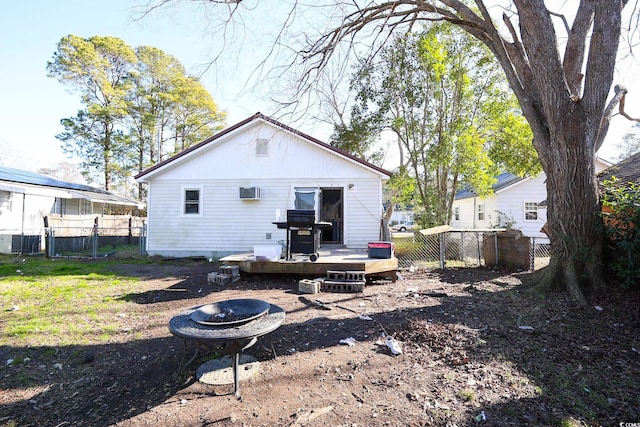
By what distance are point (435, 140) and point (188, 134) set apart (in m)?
19.7

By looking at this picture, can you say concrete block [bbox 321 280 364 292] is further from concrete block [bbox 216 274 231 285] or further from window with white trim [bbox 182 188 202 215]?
window with white trim [bbox 182 188 202 215]

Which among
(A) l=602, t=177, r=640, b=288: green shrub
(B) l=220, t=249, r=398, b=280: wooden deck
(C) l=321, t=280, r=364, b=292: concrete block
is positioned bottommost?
(C) l=321, t=280, r=364, b=292: concrete block

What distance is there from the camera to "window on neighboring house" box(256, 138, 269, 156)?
10883 mm

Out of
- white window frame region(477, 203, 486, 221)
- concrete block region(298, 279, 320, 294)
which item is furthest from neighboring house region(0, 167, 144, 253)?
white window frame region(477, 203, 486, 221)


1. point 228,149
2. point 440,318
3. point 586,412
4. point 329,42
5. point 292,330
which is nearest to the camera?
point 586,412

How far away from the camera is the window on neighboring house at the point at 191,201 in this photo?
1107 cm

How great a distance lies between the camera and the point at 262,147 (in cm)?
1088

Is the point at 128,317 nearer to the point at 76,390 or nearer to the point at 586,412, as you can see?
the point at 76,390

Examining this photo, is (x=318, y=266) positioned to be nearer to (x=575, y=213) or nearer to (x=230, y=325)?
(x=230, y=325)

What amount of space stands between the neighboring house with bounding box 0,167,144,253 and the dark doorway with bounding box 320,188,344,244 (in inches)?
396

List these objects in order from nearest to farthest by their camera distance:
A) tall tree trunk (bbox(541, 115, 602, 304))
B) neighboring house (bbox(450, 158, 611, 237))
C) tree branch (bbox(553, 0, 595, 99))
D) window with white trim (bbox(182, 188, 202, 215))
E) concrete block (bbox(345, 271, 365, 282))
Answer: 1. tall tree trunk (bbox(541, 115, 602, 304))
2. tree branch (bbox(553, 0, 595, 99))
3. concrete block (bbox(345, 271, 365, 282))
4. window with white trim (bbox(182, 188, 202, 215))
5. neighboring house (bbox(450, 158, 611, 237))

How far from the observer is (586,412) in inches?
90.6

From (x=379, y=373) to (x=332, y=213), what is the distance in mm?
9141

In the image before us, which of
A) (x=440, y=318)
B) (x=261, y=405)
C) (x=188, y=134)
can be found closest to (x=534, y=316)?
(x=440, y=318)
